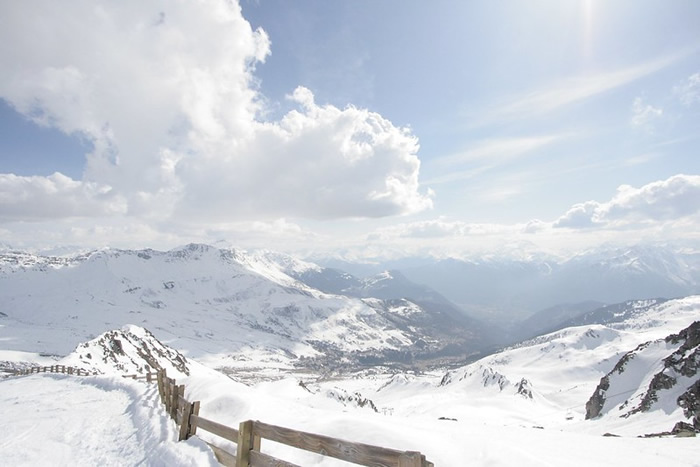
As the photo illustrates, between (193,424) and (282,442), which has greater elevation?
(282,442)

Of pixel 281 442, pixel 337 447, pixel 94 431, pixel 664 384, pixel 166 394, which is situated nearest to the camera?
pixel 337 447

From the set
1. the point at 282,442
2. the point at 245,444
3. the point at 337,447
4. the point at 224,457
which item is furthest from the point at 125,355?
the point at 337,447

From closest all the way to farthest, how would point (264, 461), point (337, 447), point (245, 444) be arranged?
point (337, 447)
point (264, 461)
point (245, 444)

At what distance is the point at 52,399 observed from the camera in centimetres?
2108

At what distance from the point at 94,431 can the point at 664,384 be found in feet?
166

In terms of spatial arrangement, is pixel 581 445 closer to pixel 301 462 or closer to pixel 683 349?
pixel 301 462

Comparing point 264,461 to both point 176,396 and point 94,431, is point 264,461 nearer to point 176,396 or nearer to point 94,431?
point 176,396

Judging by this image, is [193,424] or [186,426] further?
[186,426]

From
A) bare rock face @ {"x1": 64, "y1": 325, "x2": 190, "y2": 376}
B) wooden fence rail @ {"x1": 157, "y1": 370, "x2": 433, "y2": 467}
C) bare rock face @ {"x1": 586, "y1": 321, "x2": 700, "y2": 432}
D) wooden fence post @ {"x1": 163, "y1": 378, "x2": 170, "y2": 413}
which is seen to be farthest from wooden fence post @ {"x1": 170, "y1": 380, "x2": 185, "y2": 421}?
bare rock face @ {"x1": 64, "y1": 325, "x2": 190, "y2": 376}

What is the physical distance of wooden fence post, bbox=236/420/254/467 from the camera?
707cm

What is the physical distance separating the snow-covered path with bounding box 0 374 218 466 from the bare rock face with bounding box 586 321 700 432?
3093 centimetres

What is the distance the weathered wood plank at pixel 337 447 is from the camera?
16.0 feet

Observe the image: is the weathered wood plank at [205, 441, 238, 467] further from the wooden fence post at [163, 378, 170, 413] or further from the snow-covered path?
the wooden fence post at [163, 378, 170, 413]

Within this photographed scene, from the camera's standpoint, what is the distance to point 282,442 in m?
6.55
